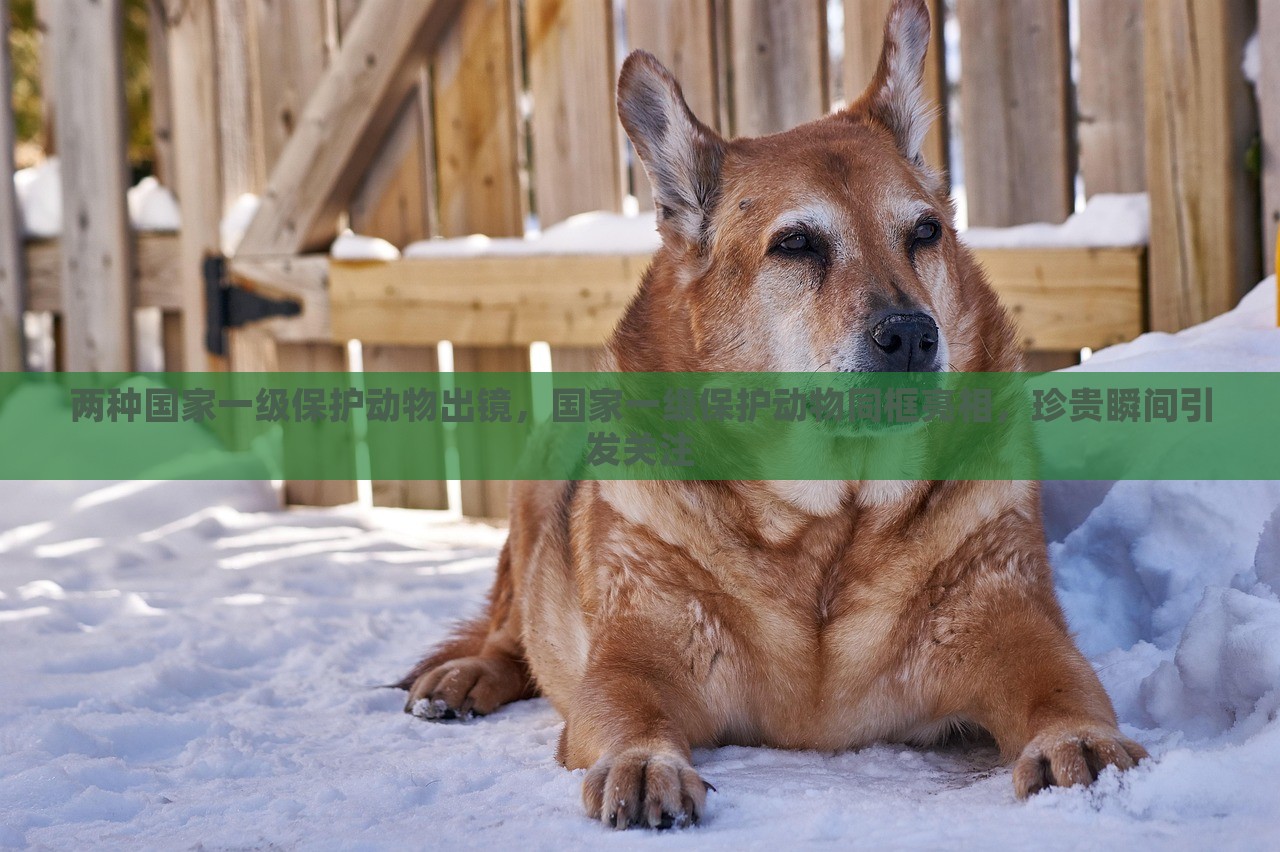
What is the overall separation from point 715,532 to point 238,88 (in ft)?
14.6

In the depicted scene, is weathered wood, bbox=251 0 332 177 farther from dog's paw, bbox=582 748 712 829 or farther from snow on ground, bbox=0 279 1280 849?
dog's paw, bbox=582 748 712 829

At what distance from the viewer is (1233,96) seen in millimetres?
3988

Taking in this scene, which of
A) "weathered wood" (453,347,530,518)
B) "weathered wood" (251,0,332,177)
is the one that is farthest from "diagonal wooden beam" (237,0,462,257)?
"weathered wood" (453,347,530,518)

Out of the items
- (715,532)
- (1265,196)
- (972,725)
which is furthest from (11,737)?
(1265,196)

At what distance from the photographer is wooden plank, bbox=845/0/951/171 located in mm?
4453

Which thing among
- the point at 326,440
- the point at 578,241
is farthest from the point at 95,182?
the point at 578,241

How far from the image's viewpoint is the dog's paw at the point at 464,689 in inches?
132

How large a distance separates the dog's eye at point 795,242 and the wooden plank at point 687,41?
7.38 feet

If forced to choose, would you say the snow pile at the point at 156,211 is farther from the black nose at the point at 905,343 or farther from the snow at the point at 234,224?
the black nose at the point at 905,343

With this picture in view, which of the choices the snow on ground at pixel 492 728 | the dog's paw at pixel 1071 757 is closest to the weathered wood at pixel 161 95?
the snow on ground at pixel 492 728

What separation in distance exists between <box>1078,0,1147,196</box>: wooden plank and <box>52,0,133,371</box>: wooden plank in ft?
14.9

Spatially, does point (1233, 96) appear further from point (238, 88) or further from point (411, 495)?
point (238, 88)

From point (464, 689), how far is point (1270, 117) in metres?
2.82

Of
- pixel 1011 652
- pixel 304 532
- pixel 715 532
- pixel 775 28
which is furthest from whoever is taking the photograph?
pixel 304 532
